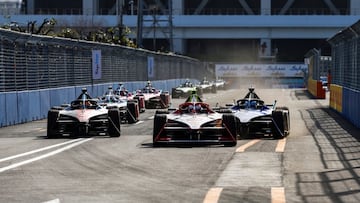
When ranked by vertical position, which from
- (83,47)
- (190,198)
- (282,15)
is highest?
(282,15)

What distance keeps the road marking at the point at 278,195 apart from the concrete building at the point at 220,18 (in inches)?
3079

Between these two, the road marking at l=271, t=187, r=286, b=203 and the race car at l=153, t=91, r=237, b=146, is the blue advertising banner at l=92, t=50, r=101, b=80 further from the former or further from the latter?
the road marking at l=271, t=187, r=286, b=203

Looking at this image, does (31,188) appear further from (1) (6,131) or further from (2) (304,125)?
(2) (304,125)

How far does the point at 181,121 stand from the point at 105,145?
1833mm

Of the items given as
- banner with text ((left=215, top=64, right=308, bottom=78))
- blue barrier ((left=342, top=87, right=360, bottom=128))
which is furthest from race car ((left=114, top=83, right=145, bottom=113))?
banner with text ((left=215, top=64, right=308, bottom=78))

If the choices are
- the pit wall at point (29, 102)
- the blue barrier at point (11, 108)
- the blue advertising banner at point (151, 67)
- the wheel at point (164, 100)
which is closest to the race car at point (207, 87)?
the blue advertising banner at point (151, 67)

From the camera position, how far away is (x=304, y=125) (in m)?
25.4

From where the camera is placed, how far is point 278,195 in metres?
10.4

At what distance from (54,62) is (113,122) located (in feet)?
44.4

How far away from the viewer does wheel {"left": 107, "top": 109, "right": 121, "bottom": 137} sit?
66.1 ft

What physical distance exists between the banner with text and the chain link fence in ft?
131

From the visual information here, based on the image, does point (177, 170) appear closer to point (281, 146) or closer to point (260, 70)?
point (281, 146)

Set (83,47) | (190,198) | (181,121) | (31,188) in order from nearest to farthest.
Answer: (190,198) → (31,188) → (181,121) → (83,47)

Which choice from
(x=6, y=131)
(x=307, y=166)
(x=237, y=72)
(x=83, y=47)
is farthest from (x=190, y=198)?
(x=237, y=72)
